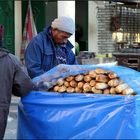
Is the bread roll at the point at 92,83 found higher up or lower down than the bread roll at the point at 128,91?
higher up

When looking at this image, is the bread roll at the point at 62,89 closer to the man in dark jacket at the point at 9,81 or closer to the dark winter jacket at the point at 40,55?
the man in dark jacket at the point at 9,81

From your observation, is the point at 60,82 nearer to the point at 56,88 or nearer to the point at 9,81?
the point at 56,88

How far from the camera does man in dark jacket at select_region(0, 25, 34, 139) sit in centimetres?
374

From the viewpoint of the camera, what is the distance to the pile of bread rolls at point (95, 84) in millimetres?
3760

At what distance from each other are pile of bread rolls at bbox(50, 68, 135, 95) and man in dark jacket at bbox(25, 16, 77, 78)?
2.58 ft

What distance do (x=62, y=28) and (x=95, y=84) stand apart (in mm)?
996

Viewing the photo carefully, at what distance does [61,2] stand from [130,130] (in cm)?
716

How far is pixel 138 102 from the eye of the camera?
11.7 feet

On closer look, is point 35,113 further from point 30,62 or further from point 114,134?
point 30,62

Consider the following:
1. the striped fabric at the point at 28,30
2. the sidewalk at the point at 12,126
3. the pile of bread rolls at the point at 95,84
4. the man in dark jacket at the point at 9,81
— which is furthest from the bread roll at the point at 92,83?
the striped fabric at the point at 28,30

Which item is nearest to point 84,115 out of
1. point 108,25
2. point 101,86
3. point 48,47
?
point 101,86

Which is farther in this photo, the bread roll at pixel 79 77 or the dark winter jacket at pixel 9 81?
the bread roll at pixel 79 77

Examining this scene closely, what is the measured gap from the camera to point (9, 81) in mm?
3756

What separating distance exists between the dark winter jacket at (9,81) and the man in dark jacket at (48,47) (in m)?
0.84
